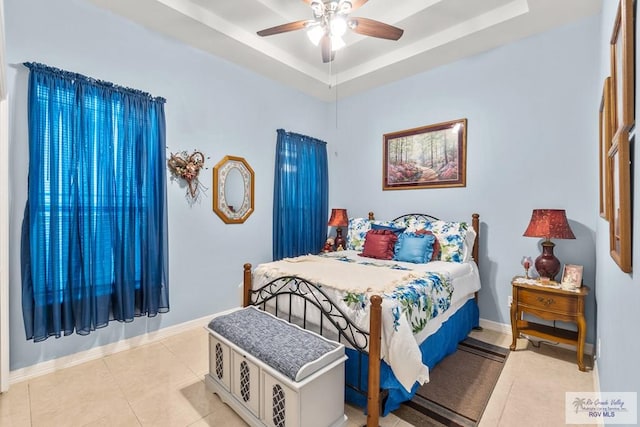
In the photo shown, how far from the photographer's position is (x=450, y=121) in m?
3.53

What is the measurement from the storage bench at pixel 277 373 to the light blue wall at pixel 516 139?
7.79 feet

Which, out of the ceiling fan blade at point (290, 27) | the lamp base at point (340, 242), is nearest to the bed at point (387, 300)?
the lamp base at point (340, 242)

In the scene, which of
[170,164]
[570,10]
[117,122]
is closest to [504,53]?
[570,10]

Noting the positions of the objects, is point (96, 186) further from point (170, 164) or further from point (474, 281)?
point (474, 281)

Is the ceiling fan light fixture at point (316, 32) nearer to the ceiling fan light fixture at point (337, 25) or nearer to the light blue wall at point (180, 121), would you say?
the ceiling fan light fixture at point (337, 25)

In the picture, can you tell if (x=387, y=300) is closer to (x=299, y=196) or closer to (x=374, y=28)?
(x=374, y=28)

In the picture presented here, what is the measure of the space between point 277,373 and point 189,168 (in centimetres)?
232

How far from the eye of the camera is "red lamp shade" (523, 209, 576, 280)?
2.55 meters

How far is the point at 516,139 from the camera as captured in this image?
309 cm

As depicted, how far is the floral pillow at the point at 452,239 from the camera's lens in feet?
10.1

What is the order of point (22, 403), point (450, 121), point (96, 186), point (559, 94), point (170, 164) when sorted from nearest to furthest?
point (22, 403), point (96, 186), point (559, 94), point (170, 164), point (450, 121)

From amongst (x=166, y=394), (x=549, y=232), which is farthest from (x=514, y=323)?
(x=166, y=394)

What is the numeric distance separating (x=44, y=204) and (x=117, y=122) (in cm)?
87

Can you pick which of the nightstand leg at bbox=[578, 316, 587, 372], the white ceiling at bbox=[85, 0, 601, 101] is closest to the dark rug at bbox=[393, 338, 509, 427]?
the nightstand leg at bbox=[578, 316, 587, 372]
